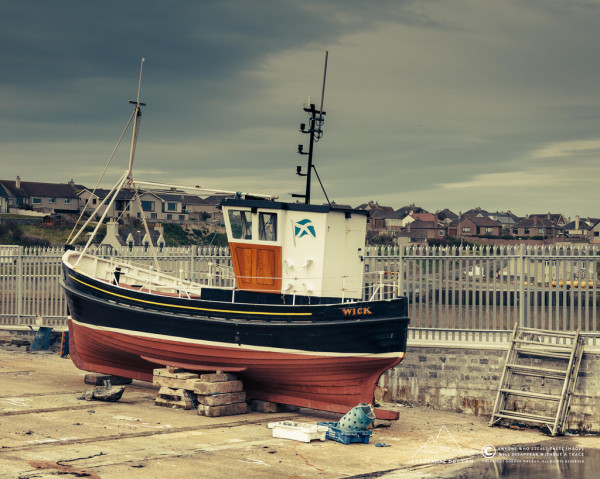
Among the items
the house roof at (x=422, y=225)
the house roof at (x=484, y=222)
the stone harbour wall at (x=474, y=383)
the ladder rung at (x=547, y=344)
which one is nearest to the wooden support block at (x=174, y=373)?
the stone harbour wall at (x=474, y=383)

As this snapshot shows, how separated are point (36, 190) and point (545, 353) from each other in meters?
99.8

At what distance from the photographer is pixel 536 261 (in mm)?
15797

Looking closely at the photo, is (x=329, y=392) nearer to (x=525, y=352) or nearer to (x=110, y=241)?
(x=525, y=352)

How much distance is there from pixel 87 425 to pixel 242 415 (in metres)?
3.12

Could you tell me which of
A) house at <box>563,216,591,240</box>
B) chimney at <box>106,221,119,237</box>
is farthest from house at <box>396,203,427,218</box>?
chimney at <box>106,221,119,237</box>

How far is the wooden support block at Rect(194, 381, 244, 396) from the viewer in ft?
47.5

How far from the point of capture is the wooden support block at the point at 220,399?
1438 centimetres

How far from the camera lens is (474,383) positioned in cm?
1588

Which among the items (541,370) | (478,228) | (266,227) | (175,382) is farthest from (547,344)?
(478,228)

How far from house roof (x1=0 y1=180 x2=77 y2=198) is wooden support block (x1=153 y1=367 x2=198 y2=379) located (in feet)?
309

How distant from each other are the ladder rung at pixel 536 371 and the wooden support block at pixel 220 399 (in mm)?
5344

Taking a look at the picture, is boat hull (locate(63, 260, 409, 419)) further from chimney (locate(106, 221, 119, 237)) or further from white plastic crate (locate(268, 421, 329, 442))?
chimney (locate(106, 221, 119, 237))

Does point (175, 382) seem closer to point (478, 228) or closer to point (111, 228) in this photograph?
point (111, 228)

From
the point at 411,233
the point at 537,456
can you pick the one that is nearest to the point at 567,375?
the point at 537,456
